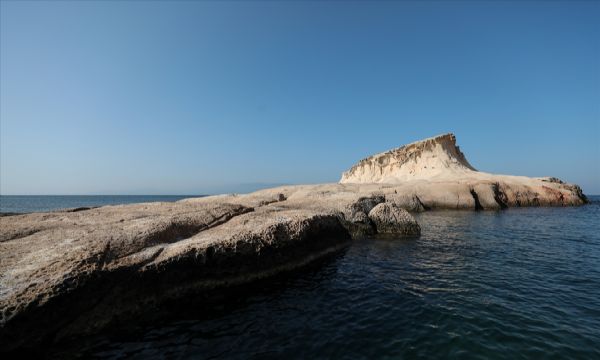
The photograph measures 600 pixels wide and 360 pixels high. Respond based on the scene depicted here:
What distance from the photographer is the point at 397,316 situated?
9.16m

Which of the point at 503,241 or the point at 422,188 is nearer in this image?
the point at 503,241

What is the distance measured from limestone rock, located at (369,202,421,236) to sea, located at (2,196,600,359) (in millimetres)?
5036

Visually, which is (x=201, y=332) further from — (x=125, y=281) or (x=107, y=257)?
(x=107, y=257)

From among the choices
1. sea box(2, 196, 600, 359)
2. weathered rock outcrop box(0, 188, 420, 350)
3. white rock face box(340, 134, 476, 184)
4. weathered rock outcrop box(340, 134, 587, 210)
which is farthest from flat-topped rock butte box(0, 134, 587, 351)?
white rock face box(340, 134, 476, 184)

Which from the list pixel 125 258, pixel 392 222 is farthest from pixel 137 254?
pixel 392 222

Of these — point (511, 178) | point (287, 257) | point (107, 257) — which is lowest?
point (287, 257)

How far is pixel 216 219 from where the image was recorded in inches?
563

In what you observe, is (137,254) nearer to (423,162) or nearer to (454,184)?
(454,184)

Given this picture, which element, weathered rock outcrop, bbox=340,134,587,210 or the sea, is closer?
the sea

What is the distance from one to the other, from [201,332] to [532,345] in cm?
→ 846

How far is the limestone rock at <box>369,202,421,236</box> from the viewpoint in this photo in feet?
66.8

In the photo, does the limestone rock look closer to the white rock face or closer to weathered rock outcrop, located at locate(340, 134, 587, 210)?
weathered rock outcrop, located at locate(340, 134, 587, 210)

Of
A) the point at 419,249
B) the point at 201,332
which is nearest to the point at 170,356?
the point at 201,332

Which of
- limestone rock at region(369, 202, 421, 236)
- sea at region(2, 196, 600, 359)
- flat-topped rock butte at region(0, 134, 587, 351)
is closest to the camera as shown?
sea at region(2, 196, 600, 359)
